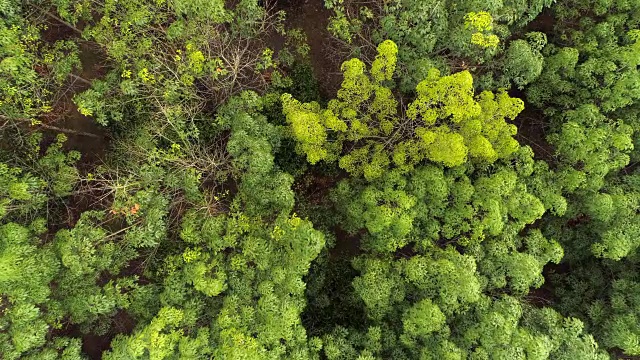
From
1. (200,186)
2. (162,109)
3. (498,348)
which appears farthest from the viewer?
(200,186)

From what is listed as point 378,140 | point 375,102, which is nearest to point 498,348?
point 378,140

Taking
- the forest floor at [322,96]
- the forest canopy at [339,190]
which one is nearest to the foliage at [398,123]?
the forest canopy at [339,190]


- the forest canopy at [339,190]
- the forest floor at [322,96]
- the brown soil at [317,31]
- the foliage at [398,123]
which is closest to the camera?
the forest canopy at [339,190]

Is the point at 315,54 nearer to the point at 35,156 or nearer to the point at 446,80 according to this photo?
the point at 446,80

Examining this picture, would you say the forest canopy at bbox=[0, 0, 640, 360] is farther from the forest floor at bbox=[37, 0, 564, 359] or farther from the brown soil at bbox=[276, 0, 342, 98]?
the brown soil at bbox=[276, 0, 342, 98]

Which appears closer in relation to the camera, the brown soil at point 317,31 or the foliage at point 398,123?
the foliage at point 398,123

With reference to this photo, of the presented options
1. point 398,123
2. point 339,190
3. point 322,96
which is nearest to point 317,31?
point 322,96

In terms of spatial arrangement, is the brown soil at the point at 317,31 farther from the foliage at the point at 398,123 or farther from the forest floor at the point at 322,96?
the foliage at the point at 398,123

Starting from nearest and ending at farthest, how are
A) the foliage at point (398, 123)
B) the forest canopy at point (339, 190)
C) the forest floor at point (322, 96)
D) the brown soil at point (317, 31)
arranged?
the forest canopy at point (339, 190), the foliage at point (398, 123), the forest floor at point (322, 96), the brown soil at point (317, 31)

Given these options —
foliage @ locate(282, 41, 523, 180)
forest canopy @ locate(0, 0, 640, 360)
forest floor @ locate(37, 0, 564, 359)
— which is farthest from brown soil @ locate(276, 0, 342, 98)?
foliage @ locate(282, 41, 523, 180)

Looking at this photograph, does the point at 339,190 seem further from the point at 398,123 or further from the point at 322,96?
the point at 322,96
